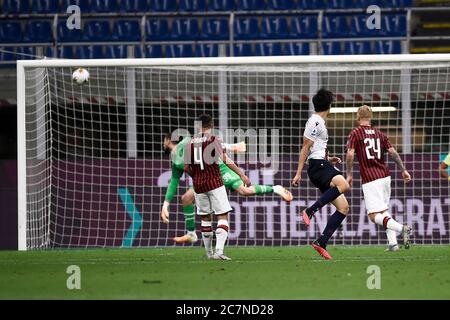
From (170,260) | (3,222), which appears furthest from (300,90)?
(170,260)

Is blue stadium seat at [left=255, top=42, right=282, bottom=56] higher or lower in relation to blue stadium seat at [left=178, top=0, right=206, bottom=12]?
lower

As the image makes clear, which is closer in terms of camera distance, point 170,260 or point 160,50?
point 170,260

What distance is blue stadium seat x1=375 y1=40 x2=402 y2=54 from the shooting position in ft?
69.2

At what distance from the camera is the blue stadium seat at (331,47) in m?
21.4

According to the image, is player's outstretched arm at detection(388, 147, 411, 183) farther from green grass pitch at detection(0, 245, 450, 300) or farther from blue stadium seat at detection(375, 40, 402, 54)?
blue stadium seat at detection(375, 40, 402, 54)

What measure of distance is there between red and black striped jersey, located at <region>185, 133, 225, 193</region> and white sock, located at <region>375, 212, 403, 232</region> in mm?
2020

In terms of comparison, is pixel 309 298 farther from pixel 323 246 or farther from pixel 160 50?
pixel 160 50

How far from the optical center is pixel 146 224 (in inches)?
690

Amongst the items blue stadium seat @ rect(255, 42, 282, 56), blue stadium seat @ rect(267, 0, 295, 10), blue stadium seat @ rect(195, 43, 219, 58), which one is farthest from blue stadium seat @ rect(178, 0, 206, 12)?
blue stadium seat @ rect(255, 42, 282, 56)

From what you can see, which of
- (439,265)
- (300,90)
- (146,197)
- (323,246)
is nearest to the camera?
(439,265)

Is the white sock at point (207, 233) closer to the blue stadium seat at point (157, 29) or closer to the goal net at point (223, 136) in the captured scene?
the goal net at point (223, 136)

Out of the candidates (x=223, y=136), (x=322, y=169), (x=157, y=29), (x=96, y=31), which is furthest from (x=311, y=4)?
(x=322, y=169)

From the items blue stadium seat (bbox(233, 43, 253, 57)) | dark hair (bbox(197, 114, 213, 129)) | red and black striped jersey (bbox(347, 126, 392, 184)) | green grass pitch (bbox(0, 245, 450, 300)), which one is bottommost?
green grass pitch (bbox(0, 245, 450, 300))

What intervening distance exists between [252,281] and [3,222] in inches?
378
